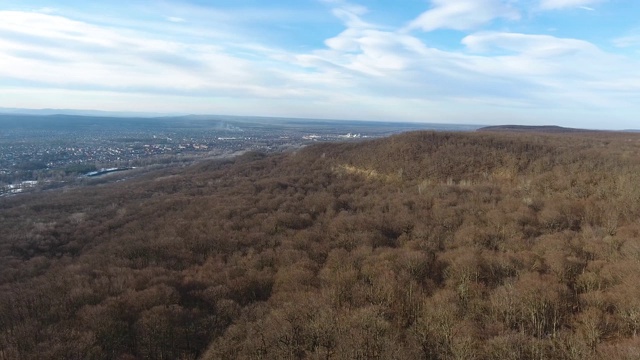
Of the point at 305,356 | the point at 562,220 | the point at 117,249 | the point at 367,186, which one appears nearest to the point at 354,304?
the point at 305,356

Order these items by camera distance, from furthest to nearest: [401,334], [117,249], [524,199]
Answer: [524,199]
[117,249]
[401,334]

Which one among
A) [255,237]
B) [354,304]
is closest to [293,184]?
[255,237]

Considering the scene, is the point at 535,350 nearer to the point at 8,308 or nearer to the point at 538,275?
the point at 538,275

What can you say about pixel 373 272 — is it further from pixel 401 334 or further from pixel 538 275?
pixel 538 275

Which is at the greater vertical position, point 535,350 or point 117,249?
point 535,350

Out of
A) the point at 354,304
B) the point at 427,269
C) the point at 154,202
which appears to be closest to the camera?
the point at 354,304

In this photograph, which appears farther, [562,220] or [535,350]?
[562,220]
